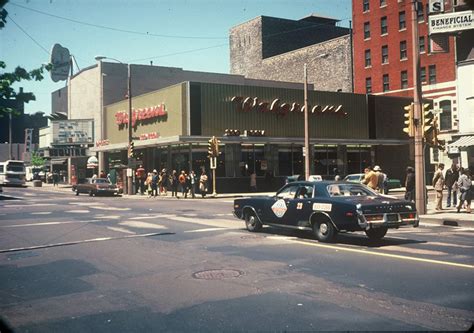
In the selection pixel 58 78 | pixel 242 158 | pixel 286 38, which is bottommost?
pixel 242 158

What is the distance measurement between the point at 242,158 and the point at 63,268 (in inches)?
1142

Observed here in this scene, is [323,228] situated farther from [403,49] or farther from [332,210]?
[403,49]

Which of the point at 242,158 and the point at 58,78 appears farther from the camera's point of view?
the point at 58,78

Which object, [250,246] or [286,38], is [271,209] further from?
[286,38]

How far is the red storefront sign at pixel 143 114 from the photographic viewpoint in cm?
3867

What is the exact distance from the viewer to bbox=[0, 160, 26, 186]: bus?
2250 inches

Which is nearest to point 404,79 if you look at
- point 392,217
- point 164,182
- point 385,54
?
point 385,54

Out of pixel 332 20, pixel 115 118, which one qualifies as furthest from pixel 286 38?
pixel 115 118

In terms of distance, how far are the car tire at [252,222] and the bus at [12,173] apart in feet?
164

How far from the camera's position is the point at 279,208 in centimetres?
1309

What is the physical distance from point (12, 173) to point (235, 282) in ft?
184

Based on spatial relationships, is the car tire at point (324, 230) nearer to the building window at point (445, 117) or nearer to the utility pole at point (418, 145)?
the utility pole at point (418, 145)

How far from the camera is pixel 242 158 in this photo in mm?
37812

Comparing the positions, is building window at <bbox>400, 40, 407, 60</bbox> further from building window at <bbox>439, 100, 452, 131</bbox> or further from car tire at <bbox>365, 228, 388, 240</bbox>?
car tire at <bbox>365, 228, 388, 240</bbox>
